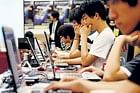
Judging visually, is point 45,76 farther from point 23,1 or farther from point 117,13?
point 23,1

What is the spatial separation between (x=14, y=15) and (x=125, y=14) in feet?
20.4

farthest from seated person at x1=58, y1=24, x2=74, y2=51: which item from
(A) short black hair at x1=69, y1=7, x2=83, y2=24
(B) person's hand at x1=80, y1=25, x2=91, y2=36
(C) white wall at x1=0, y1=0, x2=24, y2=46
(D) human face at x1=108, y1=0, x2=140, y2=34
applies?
(C) white wall at x1=0, y1=0, x2=24, y2=46

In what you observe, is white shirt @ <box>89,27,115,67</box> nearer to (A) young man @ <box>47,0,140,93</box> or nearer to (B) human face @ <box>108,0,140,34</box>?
(A) young man @ <box>47,0,140,93</box>

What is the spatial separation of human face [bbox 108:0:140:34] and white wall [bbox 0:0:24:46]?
6.00 m

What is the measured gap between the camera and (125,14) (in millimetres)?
1028

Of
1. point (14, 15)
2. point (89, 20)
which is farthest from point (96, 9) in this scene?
point (14, 15)

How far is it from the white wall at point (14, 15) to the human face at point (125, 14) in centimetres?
600

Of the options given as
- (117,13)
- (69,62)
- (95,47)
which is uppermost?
(117,13)

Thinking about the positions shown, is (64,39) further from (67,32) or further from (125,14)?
(125,14)

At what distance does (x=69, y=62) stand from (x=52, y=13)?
11.8ft

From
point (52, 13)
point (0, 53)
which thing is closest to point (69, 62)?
point (0, 53)

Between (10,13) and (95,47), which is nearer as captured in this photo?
(95,47)

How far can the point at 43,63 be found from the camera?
2.93 m

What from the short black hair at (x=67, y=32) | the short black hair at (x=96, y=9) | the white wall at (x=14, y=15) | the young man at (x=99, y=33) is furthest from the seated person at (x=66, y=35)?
the white wall at (x=14, y=15)
